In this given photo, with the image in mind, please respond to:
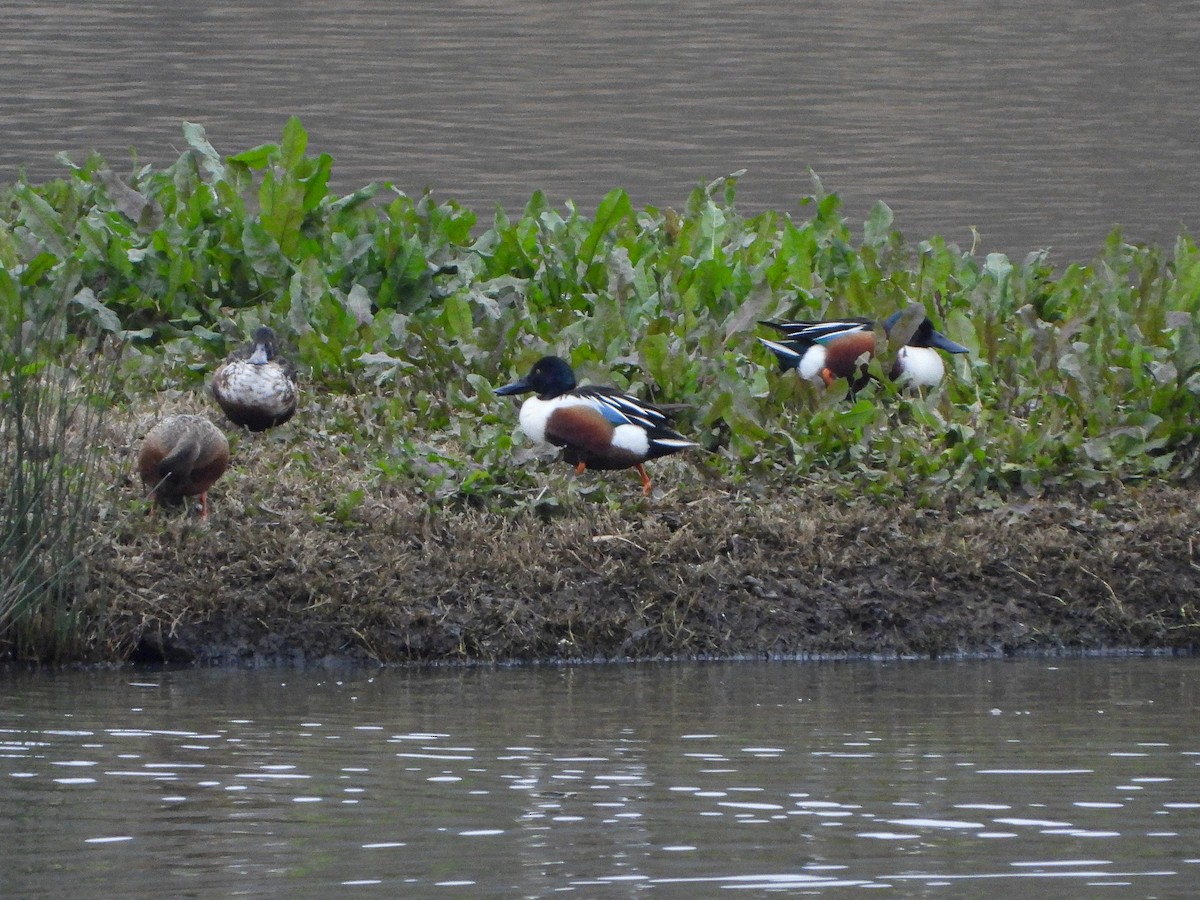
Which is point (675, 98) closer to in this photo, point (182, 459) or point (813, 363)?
point (813, 363)

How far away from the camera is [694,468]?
8406 millimetres

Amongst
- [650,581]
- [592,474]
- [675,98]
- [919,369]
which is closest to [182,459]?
[592,474]

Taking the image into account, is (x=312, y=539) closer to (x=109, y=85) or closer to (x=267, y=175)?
(x=267, y=175)

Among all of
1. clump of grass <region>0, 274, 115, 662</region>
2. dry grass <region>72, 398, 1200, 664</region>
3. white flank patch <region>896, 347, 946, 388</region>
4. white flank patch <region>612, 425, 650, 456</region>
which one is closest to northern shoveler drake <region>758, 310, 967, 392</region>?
white flank patch <region>896, 347, 946, 388</region>

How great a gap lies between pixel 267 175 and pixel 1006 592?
402cm

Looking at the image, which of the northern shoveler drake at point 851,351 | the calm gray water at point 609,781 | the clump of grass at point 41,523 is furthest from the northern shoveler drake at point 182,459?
the northern shoveler drake at point 851,351

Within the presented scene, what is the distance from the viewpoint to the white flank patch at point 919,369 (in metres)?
9.07

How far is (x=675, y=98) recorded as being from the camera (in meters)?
24.9

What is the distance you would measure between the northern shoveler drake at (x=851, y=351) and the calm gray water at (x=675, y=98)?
432cm

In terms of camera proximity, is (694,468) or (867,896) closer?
(867,896)

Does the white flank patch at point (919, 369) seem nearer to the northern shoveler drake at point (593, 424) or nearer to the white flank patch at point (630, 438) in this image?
the northern shoveler drake at point (593, 424)

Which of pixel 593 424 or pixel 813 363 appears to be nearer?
pixel 593 424

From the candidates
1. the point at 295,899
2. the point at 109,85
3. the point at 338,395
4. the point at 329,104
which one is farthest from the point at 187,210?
the point at 109,85

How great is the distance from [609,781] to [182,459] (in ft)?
8.31
